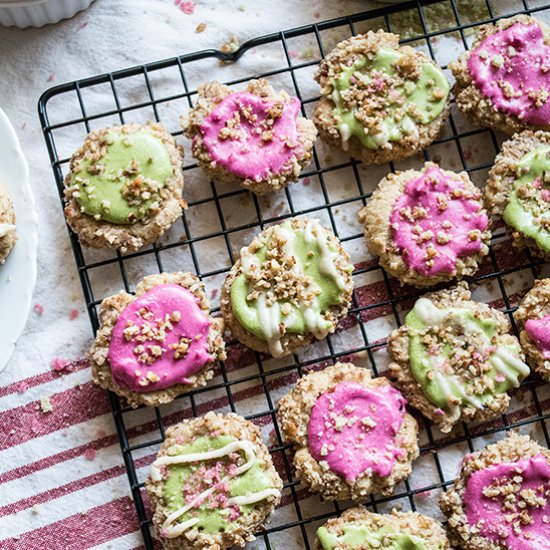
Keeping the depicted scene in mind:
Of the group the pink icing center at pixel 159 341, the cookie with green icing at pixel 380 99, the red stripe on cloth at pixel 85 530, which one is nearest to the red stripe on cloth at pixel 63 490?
the red stripe on cloth at pixel 85 530

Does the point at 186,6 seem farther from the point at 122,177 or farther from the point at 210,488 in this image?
the point at 210,488

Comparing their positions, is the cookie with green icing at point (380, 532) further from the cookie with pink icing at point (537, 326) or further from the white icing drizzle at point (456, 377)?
the cookie with pink icing at point (537, 326)

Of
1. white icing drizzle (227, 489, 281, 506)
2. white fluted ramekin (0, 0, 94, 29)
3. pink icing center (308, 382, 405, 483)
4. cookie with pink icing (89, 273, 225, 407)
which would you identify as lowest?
white icing drizzle (227, 489, 281, 506)

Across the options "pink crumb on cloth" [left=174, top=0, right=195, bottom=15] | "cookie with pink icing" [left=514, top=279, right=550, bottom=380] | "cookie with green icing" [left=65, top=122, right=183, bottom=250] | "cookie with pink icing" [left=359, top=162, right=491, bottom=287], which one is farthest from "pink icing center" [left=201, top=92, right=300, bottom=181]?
"cookie with pink icing" [left=514, top=279, right=550, bottom=380]

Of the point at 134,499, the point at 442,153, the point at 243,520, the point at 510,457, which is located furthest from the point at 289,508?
the point at 442,153

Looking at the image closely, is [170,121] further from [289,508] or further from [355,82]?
[289,508]

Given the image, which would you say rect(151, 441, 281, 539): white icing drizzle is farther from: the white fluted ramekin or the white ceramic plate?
the white fluted ramekin
